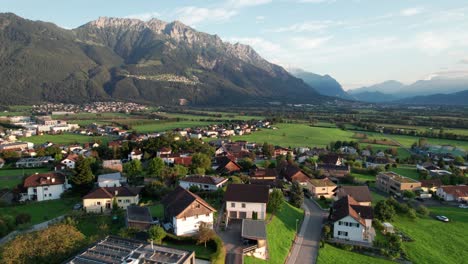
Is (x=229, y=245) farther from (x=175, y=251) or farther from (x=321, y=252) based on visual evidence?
(x=321, y=252)

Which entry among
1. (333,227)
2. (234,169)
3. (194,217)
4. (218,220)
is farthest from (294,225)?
(234,169)

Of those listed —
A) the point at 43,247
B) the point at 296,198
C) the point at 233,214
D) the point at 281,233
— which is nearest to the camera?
the point at 43,247

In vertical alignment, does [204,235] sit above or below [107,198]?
above

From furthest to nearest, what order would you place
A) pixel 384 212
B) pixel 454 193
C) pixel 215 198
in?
pixel 454 193 < pixel 215 198 < pixel 384 212

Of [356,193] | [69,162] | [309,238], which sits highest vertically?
[356,193]

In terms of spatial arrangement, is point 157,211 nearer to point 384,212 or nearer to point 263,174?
point 263,174

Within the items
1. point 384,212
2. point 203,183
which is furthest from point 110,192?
point 384,212

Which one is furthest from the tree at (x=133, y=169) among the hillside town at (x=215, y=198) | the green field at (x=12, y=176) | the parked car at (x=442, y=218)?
the parked car at (x=442, y=218)
